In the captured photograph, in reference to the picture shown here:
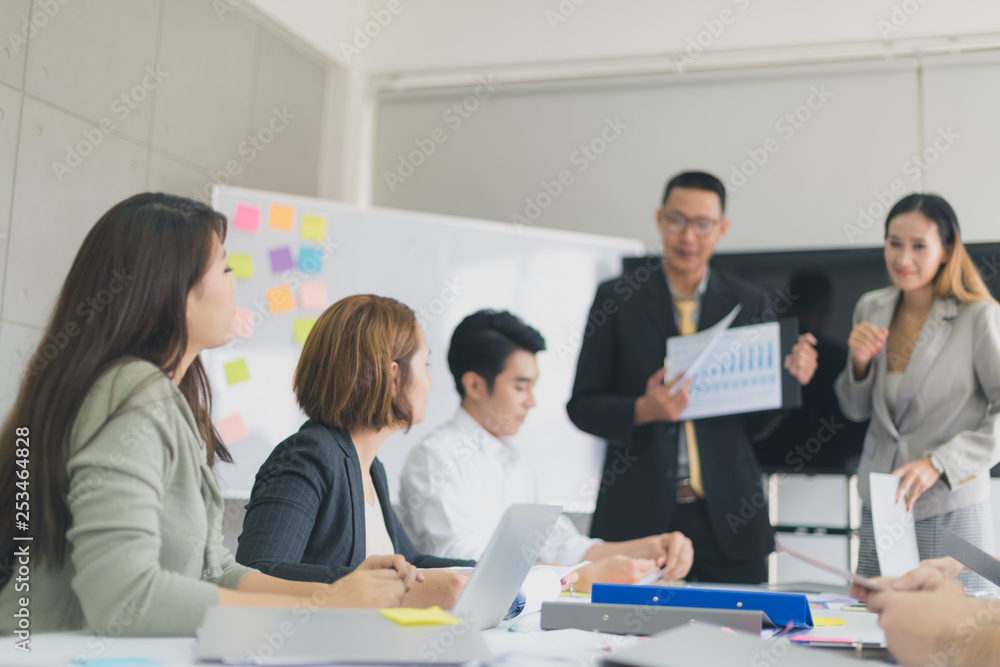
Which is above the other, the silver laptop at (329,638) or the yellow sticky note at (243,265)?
the yellow sticky note at (243,265)

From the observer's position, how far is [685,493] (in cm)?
266

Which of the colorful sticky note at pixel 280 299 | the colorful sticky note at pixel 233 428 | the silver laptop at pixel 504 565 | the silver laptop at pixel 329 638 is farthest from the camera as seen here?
the colorful sticky note at pixel 280 299

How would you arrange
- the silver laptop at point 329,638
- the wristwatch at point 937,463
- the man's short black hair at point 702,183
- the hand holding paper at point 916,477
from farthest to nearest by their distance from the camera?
the man's short black hair at point 702,183
the wristwatch at point 937,463
the hand holding paper at point 916,477
the silver laptop at point 329,638

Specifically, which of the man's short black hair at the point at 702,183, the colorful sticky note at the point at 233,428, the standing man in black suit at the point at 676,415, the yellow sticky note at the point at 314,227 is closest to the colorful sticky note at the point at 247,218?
the yellow sticky note at the point at 314,227

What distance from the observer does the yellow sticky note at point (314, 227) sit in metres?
3.16

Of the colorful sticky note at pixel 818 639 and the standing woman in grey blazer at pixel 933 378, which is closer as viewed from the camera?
the colorful sticky note at pixel 818 639

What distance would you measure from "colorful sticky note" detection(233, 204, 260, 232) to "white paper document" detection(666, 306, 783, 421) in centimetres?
149

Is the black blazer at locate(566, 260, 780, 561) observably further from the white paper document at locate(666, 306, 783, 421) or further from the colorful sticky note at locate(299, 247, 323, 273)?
the colorful sticky note at locate(299, 247, 323, 273)

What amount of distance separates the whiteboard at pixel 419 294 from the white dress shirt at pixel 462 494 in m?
0.98

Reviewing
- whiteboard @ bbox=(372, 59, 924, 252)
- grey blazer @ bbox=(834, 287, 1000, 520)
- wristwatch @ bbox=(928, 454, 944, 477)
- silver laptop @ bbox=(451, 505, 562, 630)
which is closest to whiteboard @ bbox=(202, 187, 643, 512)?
whiteboard @ bbox=(372, 59, 924, 252)

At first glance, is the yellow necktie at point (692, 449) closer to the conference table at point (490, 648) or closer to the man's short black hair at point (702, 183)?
the man's short black hair at point (702, 183)

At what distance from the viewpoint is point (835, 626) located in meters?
1.28

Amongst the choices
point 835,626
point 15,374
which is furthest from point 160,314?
point 15,374

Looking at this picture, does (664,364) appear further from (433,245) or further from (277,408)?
(277,408)
